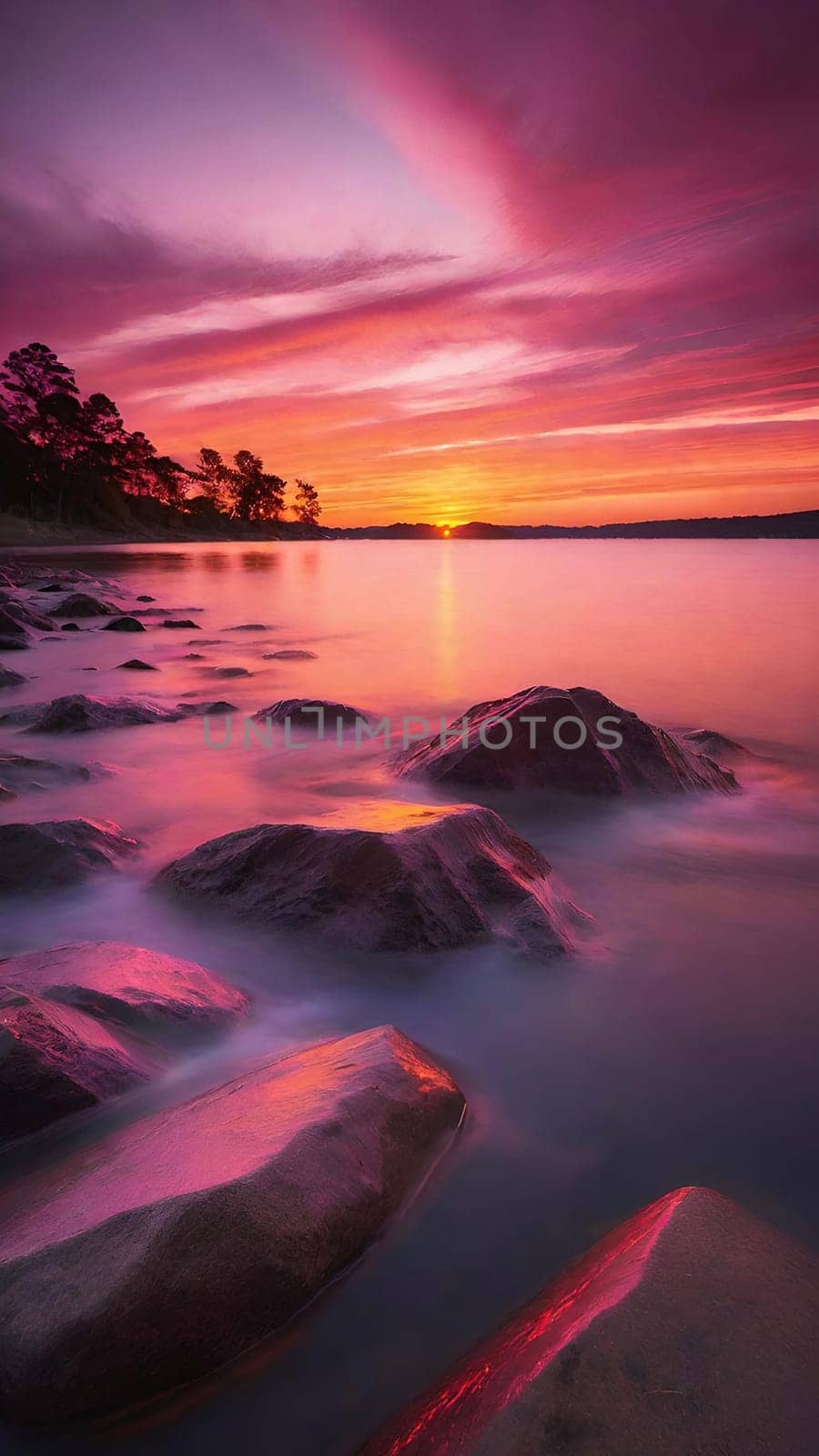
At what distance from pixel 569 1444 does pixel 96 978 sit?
200 cm

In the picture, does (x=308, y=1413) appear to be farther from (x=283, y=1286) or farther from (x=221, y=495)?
(x=221, y=495)

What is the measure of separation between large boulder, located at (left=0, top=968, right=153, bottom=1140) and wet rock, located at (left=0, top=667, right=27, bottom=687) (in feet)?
28.5

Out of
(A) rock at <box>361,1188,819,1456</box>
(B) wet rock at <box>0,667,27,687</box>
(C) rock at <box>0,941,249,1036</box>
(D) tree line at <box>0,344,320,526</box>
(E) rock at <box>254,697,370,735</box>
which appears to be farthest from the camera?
(D) tree line at <box>0,344,320,526</box>

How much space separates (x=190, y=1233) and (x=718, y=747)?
22.9 ft

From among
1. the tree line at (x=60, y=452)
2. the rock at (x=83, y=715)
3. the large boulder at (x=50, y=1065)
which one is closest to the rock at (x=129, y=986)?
the large boulder at (x=50, y=1065)

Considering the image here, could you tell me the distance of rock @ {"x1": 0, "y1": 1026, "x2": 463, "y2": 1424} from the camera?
4.57 ft

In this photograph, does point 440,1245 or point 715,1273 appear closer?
point 715,1273

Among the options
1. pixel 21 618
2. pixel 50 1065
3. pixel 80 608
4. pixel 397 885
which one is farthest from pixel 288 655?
pixel 50 1065

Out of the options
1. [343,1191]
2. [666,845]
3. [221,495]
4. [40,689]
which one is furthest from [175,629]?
[221,495]

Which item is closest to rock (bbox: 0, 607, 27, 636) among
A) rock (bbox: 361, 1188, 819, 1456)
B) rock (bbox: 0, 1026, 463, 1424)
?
rock (bbox: 0, 1026, 463, 1424)

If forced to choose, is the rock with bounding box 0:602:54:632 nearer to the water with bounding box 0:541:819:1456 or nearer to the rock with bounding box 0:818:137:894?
the water with bounding box 0:541:819:1456

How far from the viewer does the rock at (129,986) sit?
2.49 m

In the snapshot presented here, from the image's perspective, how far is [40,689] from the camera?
993 centimetres

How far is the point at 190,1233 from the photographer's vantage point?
148cm
